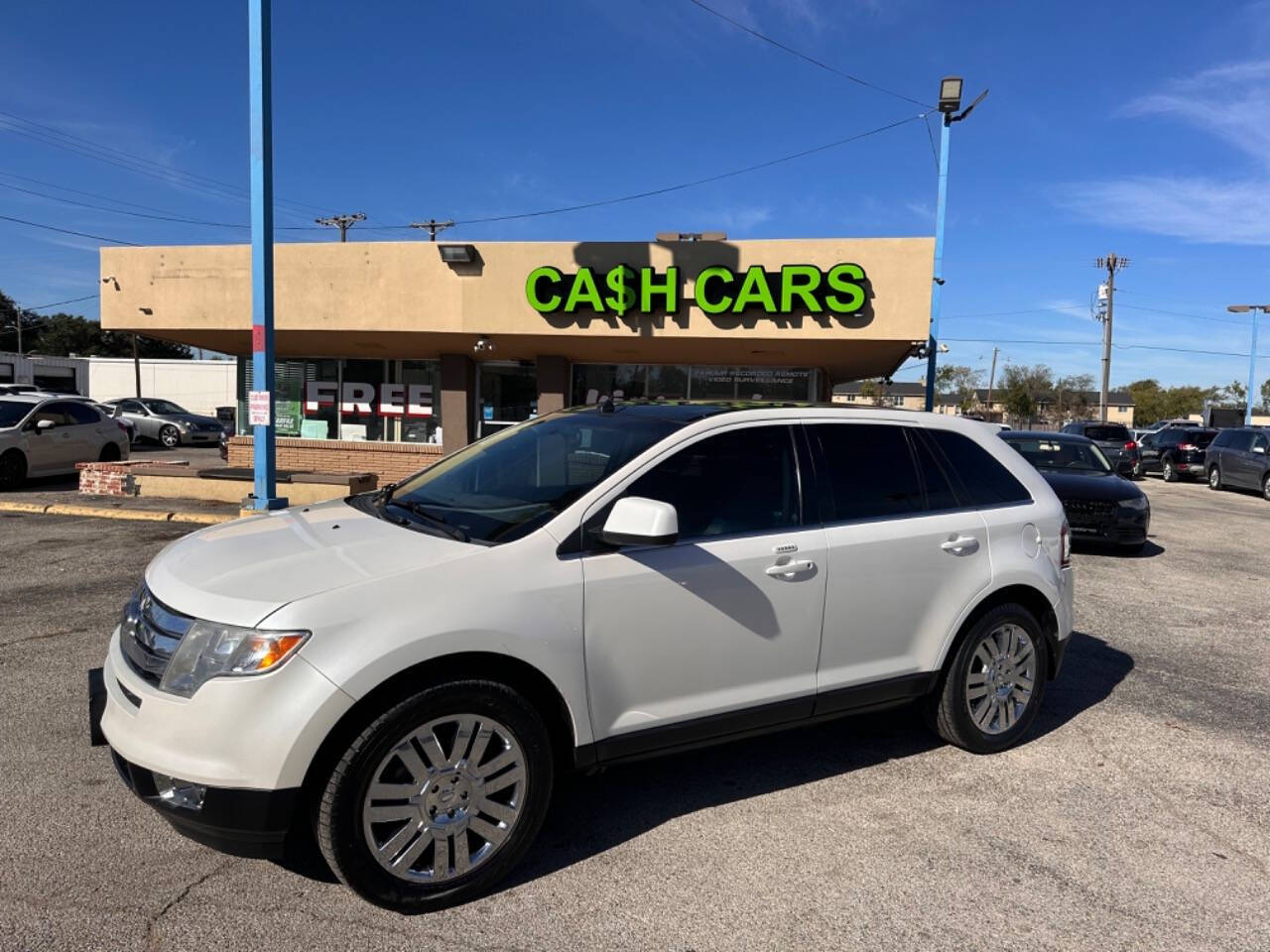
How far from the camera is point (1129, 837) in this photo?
355cm

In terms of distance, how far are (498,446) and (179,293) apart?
1371 centimetres

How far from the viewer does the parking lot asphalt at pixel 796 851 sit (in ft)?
9.21

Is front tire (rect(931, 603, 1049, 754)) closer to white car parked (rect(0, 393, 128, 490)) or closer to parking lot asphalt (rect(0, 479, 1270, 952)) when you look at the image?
parking lot asphalt (rect(0, 479, 1270, 952))

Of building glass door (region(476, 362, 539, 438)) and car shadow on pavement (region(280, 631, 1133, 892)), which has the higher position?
building glass door (region(476, 362, 539, 438))

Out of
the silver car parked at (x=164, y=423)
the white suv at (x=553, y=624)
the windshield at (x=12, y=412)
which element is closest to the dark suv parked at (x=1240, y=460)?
the white suv at (x=553, y=624)

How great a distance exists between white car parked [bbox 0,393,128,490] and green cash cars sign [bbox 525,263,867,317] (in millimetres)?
8516

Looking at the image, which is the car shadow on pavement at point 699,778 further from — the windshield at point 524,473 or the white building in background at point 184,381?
the white building in background at point 184,381

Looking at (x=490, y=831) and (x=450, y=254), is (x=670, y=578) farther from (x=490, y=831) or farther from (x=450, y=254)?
(x=450, y=254)

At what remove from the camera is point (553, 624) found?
9.98 feet

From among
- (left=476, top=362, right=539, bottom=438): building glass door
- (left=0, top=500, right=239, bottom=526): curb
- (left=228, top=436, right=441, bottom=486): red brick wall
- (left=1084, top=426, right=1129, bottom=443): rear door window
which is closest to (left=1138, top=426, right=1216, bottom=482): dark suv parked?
(left=1084, top=426, right=1129, bottom=443): rear door window

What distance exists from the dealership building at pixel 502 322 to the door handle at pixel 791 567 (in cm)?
1055

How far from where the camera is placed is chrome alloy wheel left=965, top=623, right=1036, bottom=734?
4.27 meters

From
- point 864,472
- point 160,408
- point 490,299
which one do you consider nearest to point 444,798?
point 864,472

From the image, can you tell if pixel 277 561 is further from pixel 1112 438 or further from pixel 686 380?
pixel 1112 438
